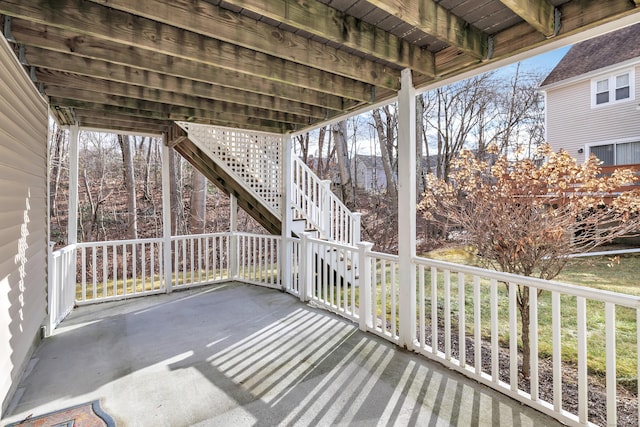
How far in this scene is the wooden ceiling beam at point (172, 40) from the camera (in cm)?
201

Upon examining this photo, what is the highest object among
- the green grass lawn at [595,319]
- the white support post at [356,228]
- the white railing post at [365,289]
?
the white support post at [356,228]

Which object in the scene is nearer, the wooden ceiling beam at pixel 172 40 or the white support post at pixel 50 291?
the wooden ceiling beam at pixel 172 40

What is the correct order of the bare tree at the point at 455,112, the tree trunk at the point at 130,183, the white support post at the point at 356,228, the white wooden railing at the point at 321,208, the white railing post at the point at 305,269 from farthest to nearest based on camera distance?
the bare tree at the point at 455,112 < the tree trunk at the point at 130,183 < the white support post at the point at 356,228 < the white wooden railing at the point at 321,208 < the white railing post at the point at 305,269

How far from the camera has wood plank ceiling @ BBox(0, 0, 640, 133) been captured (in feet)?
6.66

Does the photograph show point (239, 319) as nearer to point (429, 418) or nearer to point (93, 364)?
point (93, 364)

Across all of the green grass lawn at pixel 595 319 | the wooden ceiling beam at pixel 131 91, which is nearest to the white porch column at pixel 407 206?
the green grass lawn at pixel 595 319

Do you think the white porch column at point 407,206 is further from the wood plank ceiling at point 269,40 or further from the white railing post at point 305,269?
the white railing post at point 305,269

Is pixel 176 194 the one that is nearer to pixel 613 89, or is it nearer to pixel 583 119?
pixel 583 119

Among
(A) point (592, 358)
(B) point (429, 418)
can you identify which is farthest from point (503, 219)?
A: (B) point (429, 418)

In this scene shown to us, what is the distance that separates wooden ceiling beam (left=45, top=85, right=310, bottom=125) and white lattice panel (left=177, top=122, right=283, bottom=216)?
423mm

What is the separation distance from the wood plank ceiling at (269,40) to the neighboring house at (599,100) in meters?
9.02

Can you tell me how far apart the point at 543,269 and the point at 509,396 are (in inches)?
49.1

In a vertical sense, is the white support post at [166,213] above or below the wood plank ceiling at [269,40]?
below

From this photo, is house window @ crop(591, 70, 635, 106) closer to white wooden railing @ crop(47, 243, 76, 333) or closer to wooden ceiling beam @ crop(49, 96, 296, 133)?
wooden ceiling beam @ crop(49, 96, 296, 133)
